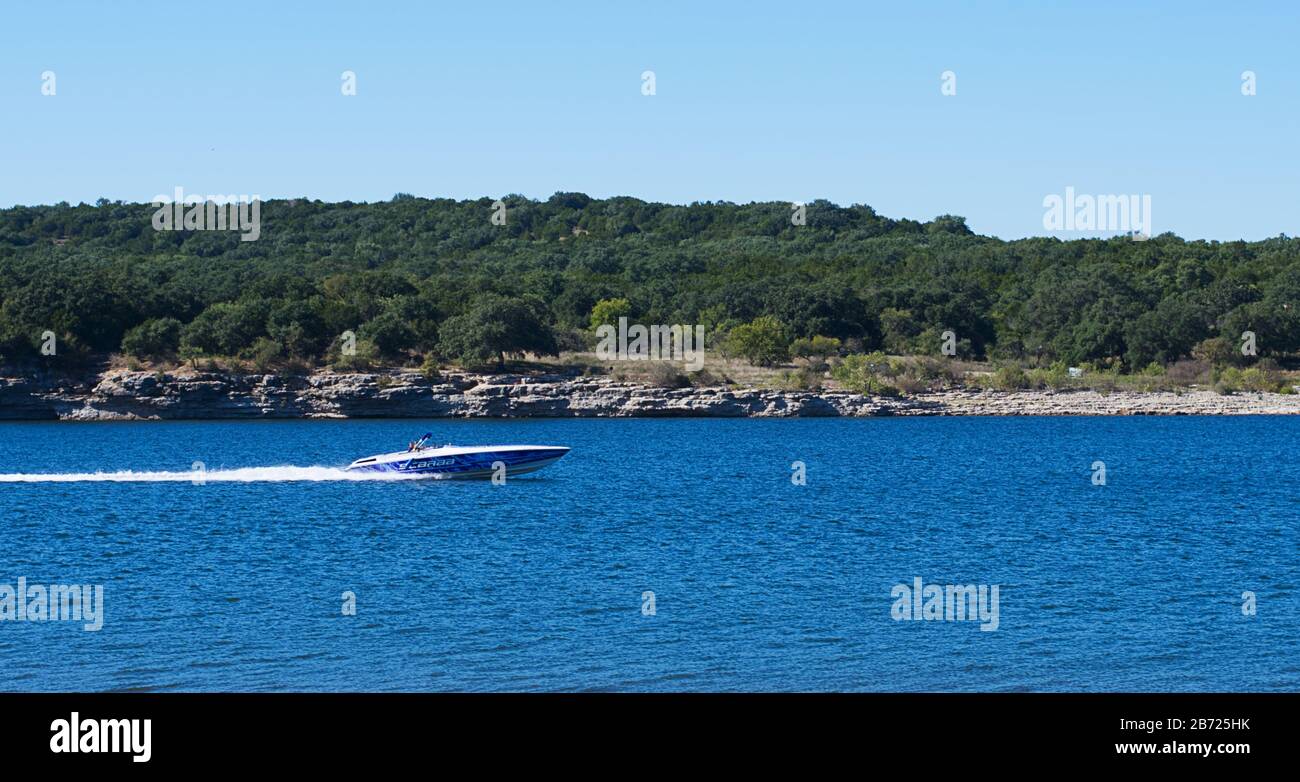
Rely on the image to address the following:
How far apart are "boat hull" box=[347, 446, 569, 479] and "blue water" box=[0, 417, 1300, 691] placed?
76 centimetres

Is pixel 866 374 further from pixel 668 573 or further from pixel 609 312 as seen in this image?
pixel 668 573

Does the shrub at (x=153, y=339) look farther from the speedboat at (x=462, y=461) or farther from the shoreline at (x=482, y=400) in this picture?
the speedboat at (x=462, y=461)

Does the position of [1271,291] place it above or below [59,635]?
above

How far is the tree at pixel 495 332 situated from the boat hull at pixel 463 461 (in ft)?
158

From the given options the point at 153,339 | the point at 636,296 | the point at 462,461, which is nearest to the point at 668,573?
the point at 462,461

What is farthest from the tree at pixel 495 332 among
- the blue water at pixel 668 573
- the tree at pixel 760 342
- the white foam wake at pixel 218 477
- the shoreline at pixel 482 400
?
the white foam wake at pixel 218 477

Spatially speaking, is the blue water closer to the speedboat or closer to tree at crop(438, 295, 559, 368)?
the speedboat

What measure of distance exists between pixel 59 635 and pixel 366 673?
6609 mm

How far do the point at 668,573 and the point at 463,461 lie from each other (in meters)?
22.0

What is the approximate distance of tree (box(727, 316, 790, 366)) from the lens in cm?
10825

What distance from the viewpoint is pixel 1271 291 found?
114 metres
